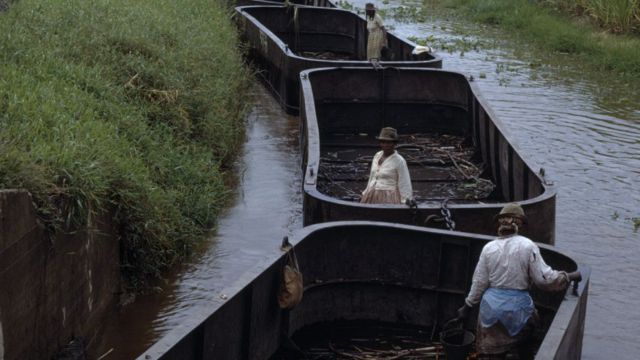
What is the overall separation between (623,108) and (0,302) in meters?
13.1

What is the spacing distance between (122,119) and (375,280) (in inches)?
133

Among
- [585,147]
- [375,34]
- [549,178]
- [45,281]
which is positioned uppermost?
[375,34]

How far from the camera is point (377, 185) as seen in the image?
866cm

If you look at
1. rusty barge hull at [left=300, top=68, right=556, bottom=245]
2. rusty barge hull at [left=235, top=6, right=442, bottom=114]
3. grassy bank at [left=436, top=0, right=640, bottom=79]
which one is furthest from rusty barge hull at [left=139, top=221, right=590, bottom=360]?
grassy bank at [left=436, top=0, right=640, bottom=79]

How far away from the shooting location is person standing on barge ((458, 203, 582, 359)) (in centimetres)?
630

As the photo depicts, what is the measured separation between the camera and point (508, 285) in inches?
251

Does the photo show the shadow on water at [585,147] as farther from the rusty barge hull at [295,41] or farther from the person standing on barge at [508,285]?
the rusty barge hull at [295,41]

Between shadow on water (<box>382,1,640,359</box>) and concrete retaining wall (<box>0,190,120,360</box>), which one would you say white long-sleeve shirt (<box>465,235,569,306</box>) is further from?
concrete retaining wall (<box>0,190,120,360</box>)

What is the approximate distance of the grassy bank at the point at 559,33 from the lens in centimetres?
1998

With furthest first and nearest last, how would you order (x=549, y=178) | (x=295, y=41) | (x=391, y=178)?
(x=295, y=41), (x=549, y=178), (x=391, y=178)

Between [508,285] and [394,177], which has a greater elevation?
[394,177]

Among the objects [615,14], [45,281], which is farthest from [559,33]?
[45,281]

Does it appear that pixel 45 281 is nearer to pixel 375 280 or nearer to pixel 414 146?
pixel 375 280

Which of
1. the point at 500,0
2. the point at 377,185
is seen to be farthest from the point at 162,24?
the point at 500,0
